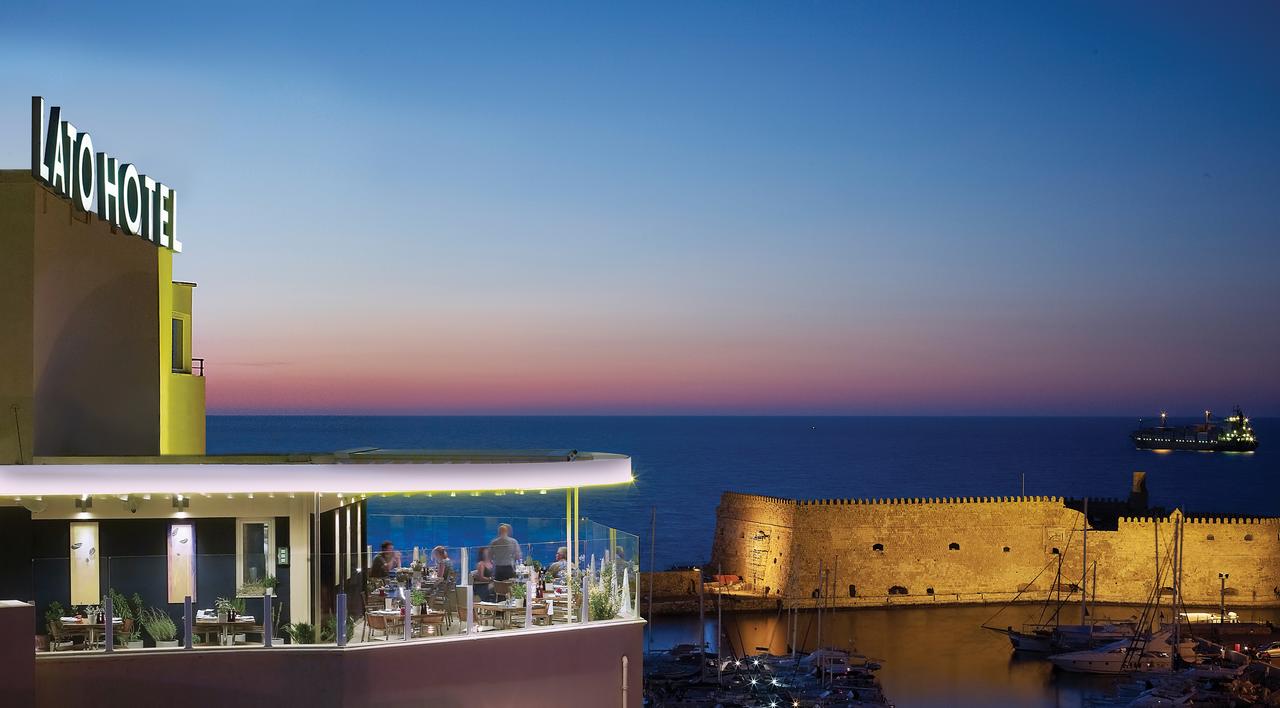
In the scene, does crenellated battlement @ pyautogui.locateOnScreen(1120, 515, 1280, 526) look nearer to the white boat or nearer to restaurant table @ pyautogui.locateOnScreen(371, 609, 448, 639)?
the white boat

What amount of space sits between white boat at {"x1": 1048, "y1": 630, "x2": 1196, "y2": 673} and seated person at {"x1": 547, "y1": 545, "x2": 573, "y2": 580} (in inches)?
1121

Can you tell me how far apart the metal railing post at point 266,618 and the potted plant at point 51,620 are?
1.70 m

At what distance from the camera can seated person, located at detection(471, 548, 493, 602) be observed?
40.3 feet

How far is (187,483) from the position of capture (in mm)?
11641

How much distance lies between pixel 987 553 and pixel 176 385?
33.8 metres

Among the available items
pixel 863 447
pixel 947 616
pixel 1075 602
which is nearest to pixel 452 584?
pixel 947 616

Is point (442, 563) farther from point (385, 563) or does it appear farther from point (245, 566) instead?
point (245, 566)

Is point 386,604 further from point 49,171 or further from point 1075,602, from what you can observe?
point 1075,602

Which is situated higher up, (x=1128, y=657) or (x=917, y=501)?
(x=917, y=501)

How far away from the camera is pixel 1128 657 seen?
121 ft

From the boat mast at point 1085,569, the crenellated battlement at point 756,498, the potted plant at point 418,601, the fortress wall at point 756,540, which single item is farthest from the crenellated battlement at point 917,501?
the potted plant at point 418,601

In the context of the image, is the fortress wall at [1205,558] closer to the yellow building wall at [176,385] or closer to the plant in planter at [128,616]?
the yellow building wall at [176,385]

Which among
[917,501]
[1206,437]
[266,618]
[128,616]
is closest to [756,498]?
[917,501]

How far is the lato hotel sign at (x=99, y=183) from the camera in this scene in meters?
12.6
